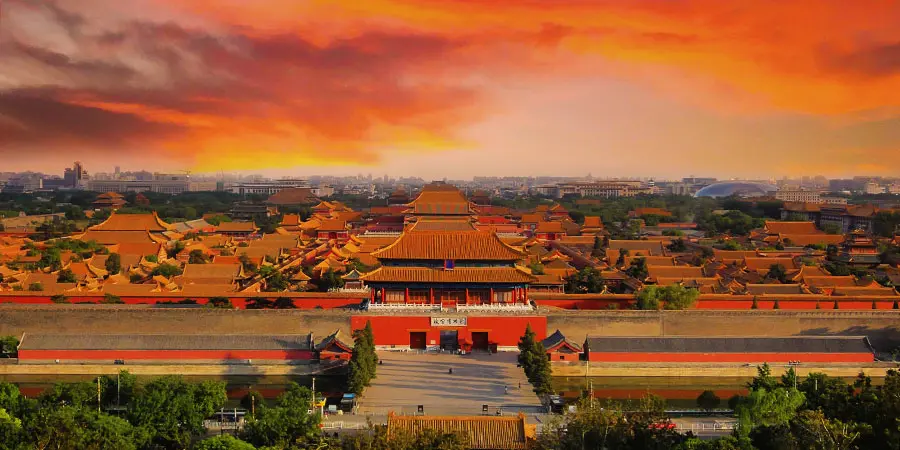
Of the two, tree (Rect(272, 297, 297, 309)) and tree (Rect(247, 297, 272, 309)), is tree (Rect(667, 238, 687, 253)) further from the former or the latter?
tree (Rect(247, 297, 272, 309))

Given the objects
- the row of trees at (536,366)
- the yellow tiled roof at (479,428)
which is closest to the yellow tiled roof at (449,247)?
the row of trees at (536,366)

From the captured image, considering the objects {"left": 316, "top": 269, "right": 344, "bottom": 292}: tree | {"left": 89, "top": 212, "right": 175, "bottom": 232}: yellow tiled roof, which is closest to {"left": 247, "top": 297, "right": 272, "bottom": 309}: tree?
{"left": 316, "top": 269, "right": 344, "bottom": 292}: tree

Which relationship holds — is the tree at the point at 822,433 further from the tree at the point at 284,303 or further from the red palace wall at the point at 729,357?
the tree at the point at 284,303

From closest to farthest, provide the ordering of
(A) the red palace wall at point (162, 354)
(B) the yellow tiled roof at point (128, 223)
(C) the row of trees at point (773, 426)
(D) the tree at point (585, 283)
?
(C) the row of trees at point (773, 426) < (A) the red palace wall at point (162, 354) < (D) the tree at point (585, 283) < (B) the yellow tiled roof at point (128, 223)

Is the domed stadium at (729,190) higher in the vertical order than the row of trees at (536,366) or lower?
higher

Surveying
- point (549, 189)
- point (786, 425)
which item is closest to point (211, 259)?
point (786, 425)

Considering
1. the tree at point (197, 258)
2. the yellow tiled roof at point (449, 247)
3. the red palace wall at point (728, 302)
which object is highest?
the yellow tiled roof at point (449, 247)
